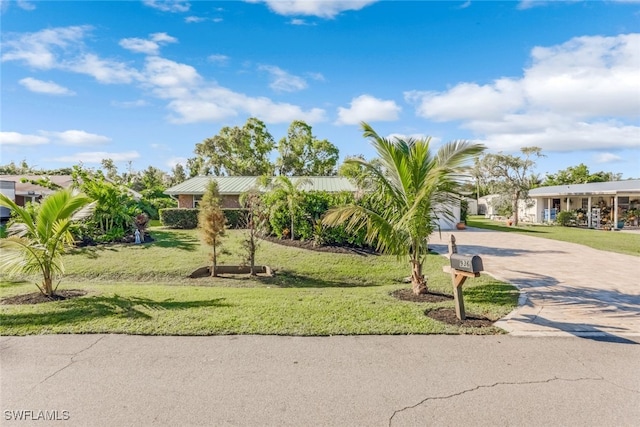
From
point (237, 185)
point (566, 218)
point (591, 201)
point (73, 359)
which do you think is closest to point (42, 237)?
point (73, 359)

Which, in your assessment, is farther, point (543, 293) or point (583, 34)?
point (583, 34)

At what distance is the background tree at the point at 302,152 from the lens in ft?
125

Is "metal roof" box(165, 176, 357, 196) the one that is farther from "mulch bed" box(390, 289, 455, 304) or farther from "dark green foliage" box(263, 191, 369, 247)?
"mulch bed" box(390, 289, 455, 304)

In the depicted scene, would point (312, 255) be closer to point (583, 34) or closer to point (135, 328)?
point (135, 328)

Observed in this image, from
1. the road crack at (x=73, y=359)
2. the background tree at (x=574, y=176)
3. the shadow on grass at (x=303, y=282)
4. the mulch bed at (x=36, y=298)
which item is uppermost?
the background tree at (x=574, y=176)

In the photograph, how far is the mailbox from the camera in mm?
4840

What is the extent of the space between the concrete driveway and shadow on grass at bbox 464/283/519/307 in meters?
0.21

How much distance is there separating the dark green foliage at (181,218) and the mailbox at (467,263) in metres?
17.1

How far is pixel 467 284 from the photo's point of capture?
25.3ft

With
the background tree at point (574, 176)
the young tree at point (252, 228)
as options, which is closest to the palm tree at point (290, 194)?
the young tree at point (252, 228)

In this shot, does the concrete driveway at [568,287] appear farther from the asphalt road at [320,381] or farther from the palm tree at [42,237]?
the palm tree at [42,237]

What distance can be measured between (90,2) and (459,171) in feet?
30.5

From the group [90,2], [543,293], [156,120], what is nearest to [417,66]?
[543,293]

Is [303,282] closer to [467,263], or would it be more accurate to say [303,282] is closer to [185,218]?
[467,263]
